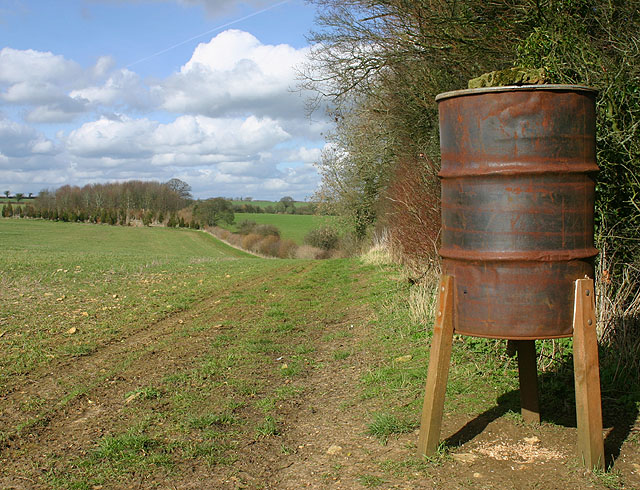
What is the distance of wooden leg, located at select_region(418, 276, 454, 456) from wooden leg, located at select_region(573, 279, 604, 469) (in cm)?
75

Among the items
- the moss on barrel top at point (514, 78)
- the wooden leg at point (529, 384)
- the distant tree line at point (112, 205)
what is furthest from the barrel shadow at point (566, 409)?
the distant tree line at point (112, 205)

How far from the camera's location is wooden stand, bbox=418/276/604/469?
3596 millimetres

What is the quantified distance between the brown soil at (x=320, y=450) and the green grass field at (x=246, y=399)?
0.05 feet

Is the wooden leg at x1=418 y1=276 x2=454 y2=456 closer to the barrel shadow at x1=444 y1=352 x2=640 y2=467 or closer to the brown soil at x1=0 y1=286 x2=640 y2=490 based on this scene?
the brown soil at x1=0 y1=286 x2=640 y2=490

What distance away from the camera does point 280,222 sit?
231 ft

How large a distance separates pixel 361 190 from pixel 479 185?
70.4ft

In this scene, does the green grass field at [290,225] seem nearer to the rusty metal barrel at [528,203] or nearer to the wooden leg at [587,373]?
the rusty metal barrel at [528,203]

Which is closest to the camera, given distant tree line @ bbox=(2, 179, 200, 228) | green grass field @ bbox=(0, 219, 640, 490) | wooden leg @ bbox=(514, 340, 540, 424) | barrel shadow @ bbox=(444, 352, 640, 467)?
green grass field @ bbox=(0, 219, 640, 490)

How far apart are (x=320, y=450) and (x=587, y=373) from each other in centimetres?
184

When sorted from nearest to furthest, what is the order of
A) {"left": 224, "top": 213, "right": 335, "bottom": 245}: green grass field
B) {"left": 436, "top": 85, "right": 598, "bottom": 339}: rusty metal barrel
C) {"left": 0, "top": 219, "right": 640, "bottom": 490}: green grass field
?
{"left": 436, "top": 85, "right": 598, "bottom": 339}: rusty metal barrel
{"left": 0, "top": 219, "right": 640, "bottom": 490}: green grass field
{"left": 224, "top": 213, "right": 335, "bottom": 245}: green grass field

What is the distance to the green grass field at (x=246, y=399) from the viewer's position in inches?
148

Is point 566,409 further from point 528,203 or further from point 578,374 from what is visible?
point 528,203

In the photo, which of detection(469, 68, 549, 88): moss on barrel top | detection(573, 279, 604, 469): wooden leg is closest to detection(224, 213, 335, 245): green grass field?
detection(469, 68, 549, 88): moss on barrel top

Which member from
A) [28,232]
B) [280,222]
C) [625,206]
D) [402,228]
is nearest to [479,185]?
[625,206]
